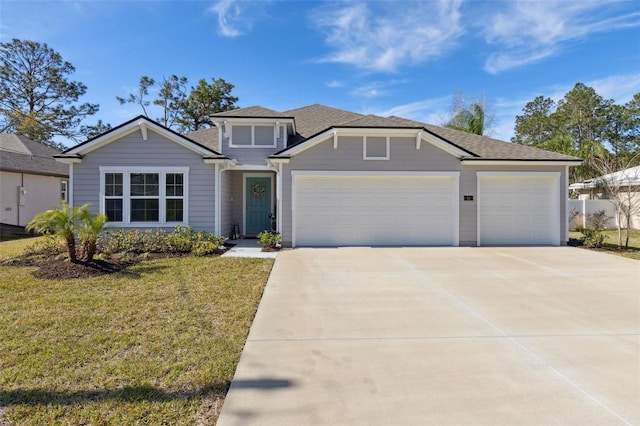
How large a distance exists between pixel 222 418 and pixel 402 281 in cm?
469

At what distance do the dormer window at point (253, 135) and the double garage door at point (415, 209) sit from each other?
2333 mm

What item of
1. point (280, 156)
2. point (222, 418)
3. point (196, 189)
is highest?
point (280, 156)

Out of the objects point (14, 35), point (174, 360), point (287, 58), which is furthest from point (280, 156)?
point (14, 35)

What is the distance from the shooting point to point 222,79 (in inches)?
1073

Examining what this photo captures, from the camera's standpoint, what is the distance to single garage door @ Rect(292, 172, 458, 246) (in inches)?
426

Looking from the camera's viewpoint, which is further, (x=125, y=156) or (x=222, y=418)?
(x=125, y=156)

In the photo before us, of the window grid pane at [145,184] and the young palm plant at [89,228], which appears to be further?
the window grid pane at [145,184]

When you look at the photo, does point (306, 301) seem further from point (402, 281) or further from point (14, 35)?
point (14, 35)

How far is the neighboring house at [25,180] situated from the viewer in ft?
48.6

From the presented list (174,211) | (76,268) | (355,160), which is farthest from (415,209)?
(76,268)

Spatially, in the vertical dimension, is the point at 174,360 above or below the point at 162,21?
below

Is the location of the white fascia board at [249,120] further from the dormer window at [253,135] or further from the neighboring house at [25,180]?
the neighboring house at [25,180]

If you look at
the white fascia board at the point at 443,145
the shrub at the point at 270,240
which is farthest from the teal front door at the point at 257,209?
the white fascia board at the point at 443,145

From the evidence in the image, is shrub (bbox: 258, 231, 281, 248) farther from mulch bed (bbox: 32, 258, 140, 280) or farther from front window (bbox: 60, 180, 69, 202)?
front window (bbox: 60, 180, 69, 202)
